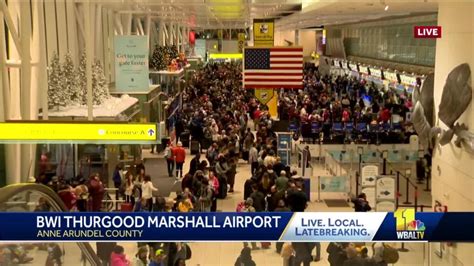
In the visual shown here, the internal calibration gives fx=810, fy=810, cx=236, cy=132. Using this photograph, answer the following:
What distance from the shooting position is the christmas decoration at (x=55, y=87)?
1955cm

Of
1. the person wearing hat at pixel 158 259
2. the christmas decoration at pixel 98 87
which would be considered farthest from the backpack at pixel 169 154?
the person wearing hat at pixel 158 259

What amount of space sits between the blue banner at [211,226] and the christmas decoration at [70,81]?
9709 millimetres

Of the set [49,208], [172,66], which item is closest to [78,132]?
[49,208]

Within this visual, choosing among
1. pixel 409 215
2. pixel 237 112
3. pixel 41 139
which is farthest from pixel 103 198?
pixel 237 112

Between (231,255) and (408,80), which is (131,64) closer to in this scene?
(231,255)

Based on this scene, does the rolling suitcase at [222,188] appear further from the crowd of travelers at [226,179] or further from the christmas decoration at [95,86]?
the christmas decoration at [95,86]

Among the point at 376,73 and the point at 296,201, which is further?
the point at 376,73

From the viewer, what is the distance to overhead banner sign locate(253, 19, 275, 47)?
2481 cm

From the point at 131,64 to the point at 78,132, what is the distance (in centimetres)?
507

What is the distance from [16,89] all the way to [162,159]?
830cm

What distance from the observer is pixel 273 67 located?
21.0m

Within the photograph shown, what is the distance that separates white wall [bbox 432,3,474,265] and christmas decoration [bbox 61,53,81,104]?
28.9 ft

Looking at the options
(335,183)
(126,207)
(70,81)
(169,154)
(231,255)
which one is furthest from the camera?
Answer: (169,154)

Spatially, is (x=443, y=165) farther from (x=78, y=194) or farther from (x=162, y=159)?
(x=162, y=159)
